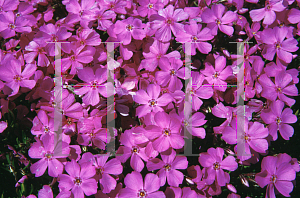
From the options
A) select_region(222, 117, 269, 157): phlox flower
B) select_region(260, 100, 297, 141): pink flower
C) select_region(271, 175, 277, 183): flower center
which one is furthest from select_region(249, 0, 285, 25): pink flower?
select_region(271, 175, 277, 183): flower center

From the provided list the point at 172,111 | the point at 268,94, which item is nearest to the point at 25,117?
the point at 172,111

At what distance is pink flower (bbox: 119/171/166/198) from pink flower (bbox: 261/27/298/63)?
1.10 m

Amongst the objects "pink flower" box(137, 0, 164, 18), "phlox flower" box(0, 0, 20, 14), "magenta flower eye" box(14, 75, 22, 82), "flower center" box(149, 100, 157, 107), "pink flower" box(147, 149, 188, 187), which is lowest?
"pink flower" box(147, 149, 188, 187)

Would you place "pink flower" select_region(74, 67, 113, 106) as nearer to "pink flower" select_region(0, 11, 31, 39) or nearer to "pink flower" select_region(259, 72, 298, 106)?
"pink flower" select_region(0, 11, 31, 39)

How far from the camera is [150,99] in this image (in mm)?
1483

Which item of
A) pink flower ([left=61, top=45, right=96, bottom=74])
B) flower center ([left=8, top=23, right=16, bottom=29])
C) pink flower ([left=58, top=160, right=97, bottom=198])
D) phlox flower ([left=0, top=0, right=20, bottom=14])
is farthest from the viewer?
phlox flower ([left=0, top=0, right=20, bottom=14])

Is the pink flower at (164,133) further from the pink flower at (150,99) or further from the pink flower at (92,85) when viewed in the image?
the pink flower at (92,85)

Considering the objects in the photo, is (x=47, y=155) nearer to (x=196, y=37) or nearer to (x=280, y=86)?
(x=196, y=37)

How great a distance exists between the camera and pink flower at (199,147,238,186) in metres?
1.42

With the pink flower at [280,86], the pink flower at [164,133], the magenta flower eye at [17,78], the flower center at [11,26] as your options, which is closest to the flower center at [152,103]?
the pink flower at [164,133]

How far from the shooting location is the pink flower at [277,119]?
5.06 feet

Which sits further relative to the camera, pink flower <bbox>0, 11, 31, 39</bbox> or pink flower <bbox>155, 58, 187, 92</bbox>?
pink flower <bbox>0, 11, 31, 39</bbox>

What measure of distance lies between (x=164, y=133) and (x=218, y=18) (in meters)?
0.88

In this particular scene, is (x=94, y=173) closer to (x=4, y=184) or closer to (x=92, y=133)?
(x=92, y=133)
